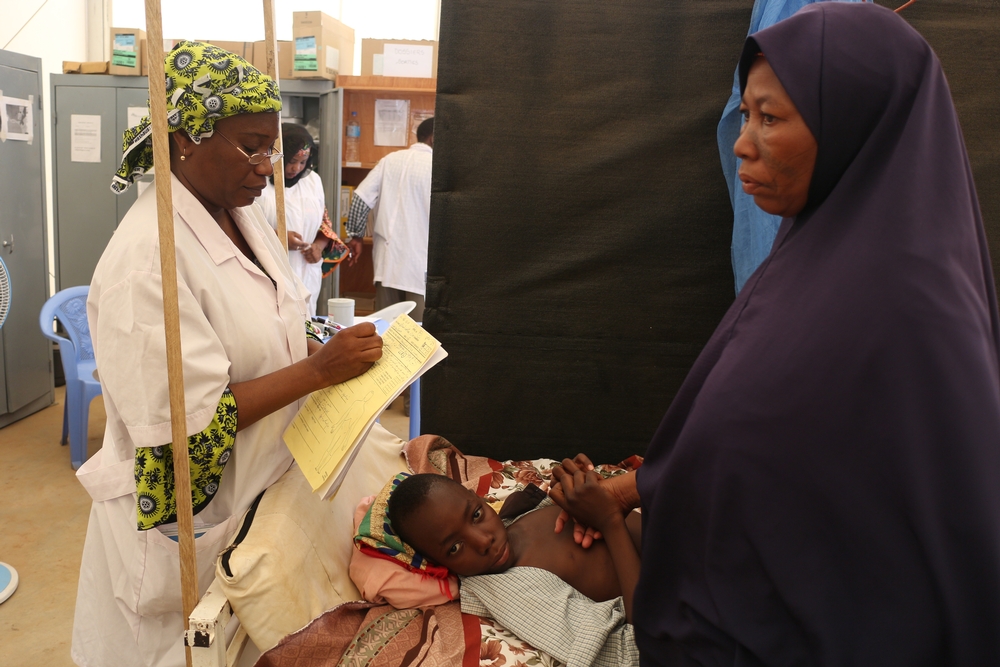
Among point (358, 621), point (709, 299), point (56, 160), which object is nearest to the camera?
point (358, 621)

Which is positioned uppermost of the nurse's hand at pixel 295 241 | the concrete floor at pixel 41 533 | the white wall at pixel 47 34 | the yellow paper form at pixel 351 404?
the white wall at pixel 47 34

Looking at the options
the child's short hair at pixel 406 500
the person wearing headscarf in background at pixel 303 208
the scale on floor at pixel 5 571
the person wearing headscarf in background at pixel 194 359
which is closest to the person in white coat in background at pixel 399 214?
the person wearing headscarf in background at pixel 303 208

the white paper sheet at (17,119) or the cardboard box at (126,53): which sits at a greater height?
the cardboard box at (126,53)

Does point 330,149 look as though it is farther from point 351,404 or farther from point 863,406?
point 863,406

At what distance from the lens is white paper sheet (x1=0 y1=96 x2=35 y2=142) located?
15.4ft

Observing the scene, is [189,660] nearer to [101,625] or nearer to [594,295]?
[101,625]

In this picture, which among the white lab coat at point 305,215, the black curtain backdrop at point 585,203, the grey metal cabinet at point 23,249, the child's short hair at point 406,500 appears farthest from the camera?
the grey metal cabinet at point 23,249

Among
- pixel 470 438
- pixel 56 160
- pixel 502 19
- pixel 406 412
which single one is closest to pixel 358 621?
pixel 470 438

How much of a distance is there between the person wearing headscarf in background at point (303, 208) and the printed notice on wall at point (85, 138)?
Result: 7.86 ft

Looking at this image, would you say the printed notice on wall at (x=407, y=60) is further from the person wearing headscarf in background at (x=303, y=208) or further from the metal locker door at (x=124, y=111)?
the person wearing headscarf in background at (x=303, y=208)

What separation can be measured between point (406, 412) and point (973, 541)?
15.8 feet

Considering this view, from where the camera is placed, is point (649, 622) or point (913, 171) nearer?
point (913, 171)

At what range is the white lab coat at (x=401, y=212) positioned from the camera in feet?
18.6

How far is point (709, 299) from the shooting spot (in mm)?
2393
